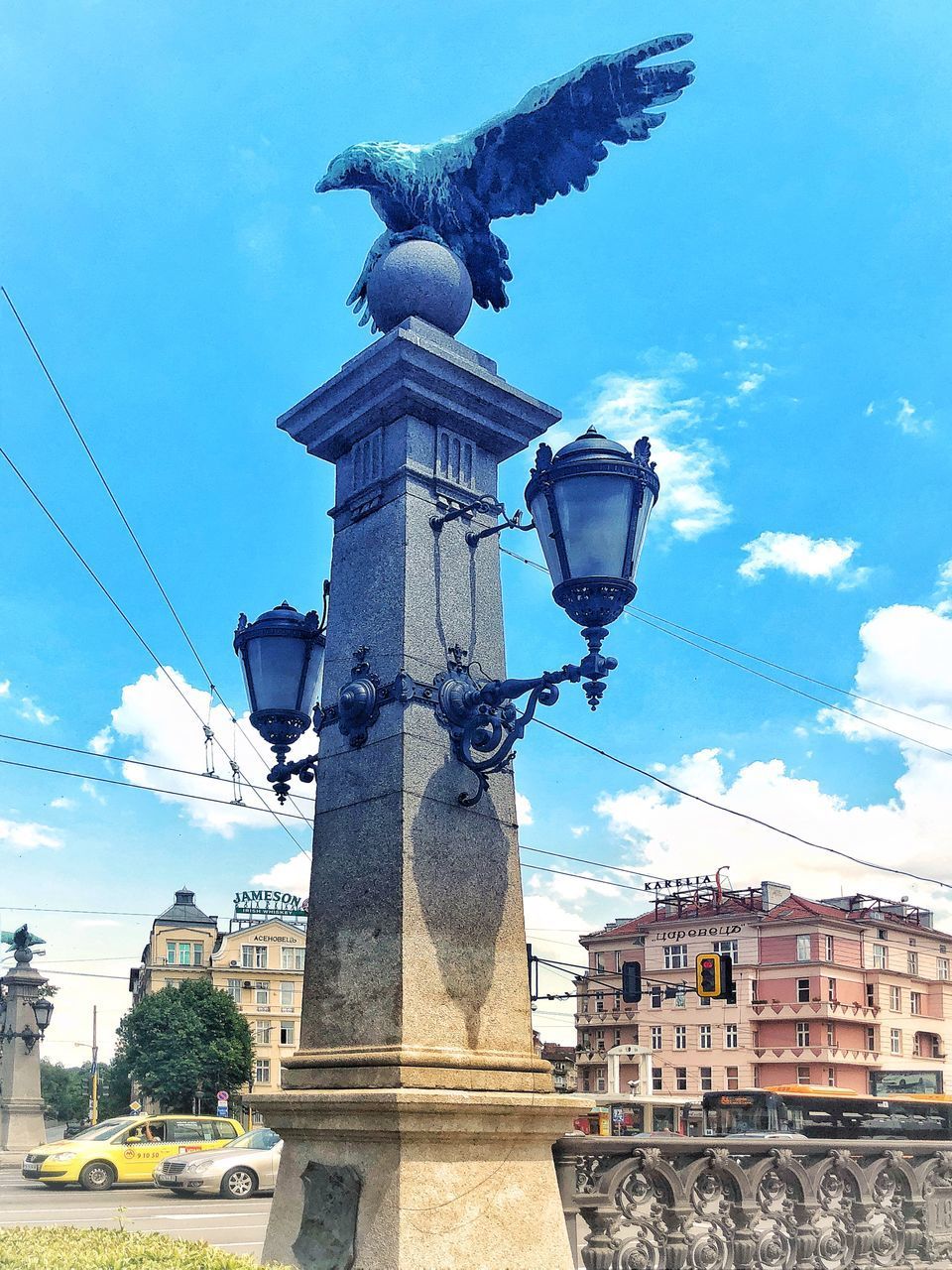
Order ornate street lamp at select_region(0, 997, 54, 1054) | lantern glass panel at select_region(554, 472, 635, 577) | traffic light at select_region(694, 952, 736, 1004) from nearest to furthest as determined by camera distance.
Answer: lantern glass panel at select_region(554, 472, 635, 577) < traffic light at select_region(694, 952, 736, 1004) < ornate street lamp at select_region(0, 997, 54, 1054)

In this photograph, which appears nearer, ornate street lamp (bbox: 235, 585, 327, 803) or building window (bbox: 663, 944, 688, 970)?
ornate street lamp (bbox: 235, 585, 327, 803)

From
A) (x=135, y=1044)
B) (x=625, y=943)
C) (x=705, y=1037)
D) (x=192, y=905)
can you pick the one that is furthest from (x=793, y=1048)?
(x=192, y=905)

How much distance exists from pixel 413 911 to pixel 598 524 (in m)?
1.88

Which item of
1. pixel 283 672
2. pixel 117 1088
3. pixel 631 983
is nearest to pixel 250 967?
pixel 117 1088

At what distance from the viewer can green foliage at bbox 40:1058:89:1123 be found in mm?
115738

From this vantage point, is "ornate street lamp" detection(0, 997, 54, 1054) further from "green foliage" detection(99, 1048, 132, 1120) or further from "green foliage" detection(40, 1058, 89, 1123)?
"green foliage" detection(40, 1058, 89, 1123)

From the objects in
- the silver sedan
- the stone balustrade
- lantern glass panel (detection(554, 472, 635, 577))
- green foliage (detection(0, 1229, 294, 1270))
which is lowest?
the silver sedan

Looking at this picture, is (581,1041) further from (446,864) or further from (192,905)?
(446,864)

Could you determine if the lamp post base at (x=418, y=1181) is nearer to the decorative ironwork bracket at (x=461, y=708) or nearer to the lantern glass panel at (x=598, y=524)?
the decorative ironwork bracket at (x=461, y=708)

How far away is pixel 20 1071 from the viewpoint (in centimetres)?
3341

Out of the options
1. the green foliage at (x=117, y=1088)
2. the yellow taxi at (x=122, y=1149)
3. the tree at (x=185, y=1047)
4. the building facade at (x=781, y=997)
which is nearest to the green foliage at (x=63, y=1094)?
the green foliage at (x=117, y=1088)

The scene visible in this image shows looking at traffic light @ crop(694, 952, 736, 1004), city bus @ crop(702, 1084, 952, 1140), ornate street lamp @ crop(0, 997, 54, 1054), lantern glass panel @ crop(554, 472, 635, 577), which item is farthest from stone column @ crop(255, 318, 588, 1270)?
city bus @ crop(702, 1084, 952, 1140)

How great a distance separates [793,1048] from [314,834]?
2404 inches

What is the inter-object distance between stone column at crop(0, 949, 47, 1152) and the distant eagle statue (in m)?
31.0
